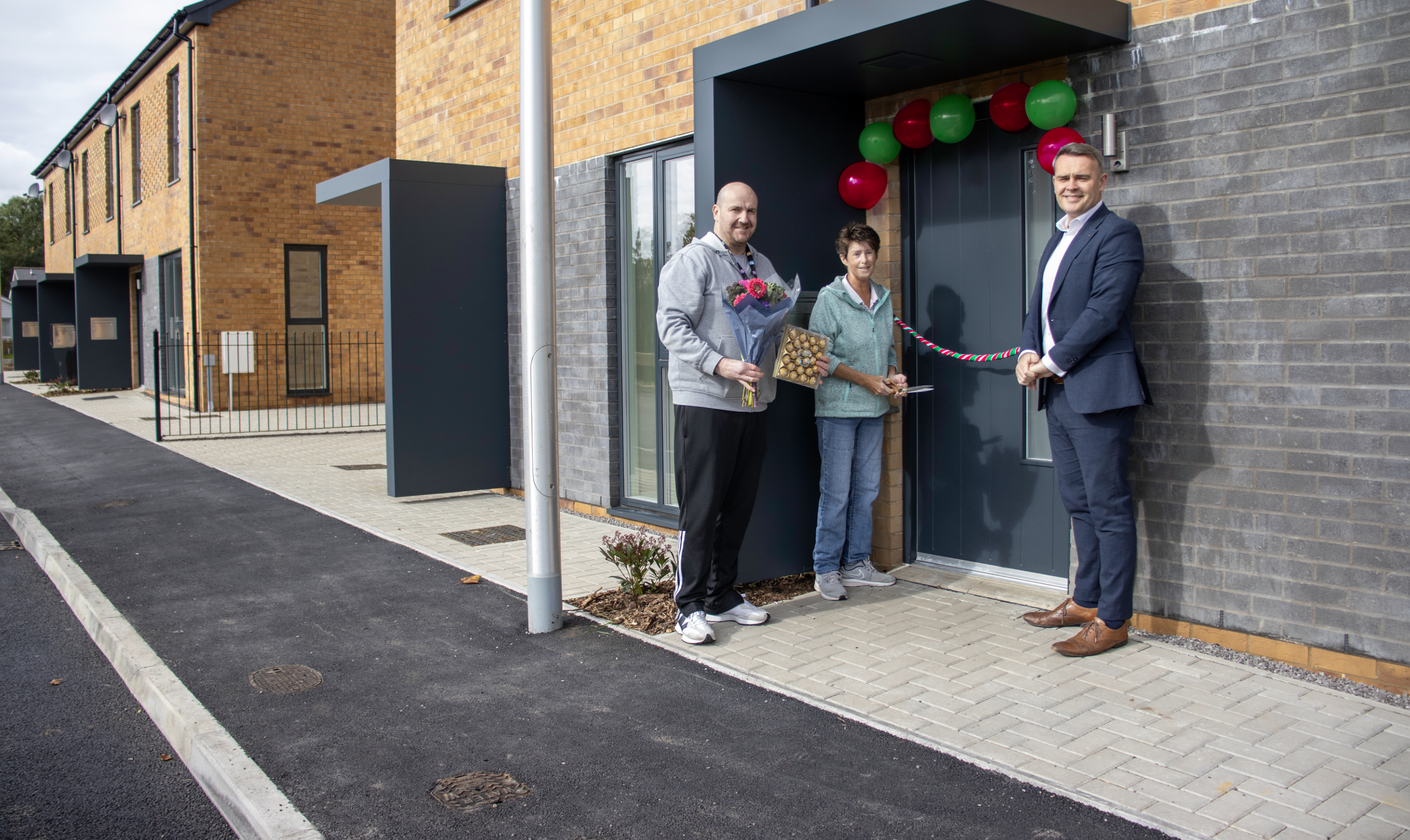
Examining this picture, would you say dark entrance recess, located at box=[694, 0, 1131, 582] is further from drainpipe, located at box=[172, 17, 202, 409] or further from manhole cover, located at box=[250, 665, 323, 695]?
drainpipe, located at box=[172, 17, 202, 409]

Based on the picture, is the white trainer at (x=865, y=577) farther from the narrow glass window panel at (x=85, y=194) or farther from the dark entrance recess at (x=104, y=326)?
the narrow glass window panel at (x=85, y=194)

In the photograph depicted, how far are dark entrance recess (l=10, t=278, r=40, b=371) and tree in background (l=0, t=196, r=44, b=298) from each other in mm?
39301

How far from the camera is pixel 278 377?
2039 centimetres

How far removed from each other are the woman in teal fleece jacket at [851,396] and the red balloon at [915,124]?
0.66 meters

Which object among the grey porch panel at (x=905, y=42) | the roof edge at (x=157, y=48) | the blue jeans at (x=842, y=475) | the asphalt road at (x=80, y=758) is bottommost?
the asphalt road at (x=80, y=758)

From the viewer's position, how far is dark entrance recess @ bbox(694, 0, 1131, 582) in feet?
16.3

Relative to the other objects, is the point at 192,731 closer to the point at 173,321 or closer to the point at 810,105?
the point at 810,105

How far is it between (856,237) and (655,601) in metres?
2.29

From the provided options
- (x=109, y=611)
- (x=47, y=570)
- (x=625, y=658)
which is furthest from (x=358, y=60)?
(x=625, y=658)

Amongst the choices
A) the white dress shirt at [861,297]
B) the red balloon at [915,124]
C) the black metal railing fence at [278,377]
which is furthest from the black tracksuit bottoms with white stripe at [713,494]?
the black metal railing fence at [278,377]

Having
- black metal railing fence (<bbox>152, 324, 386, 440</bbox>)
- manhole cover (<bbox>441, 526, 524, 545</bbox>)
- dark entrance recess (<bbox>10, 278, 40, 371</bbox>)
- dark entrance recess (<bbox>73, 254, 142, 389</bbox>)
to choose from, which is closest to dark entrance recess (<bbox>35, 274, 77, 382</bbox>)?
dark entrance recess (<bbox>73, 254, 142, 389</bbox>)

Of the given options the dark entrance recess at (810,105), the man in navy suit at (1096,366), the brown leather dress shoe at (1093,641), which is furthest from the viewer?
the dark entrance recess at (810,105)

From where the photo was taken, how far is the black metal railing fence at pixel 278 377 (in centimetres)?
1889

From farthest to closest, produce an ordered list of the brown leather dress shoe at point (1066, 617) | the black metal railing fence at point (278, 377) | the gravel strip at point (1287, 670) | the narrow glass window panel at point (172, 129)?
the narrow glass window panel at point (172, 129) < the black metal railing fence at point (278, 377) < the brown leather dress shoe at point (1066, 617) < the gravel strip at point (1287, 670)
